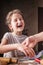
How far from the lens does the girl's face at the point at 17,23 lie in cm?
73

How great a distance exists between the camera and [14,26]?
737mm

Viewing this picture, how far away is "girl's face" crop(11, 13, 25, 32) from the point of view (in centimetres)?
73

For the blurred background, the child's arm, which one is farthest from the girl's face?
the blurred background

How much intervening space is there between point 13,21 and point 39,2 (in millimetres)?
997

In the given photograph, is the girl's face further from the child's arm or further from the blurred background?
the blurred background

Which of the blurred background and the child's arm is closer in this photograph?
the child's arm

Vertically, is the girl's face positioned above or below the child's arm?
above

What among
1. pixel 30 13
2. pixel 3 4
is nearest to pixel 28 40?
pixel 30 13

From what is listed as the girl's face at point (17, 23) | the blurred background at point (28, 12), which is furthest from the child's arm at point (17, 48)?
the blurred background at point (28, 12)

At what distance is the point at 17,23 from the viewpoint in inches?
28.6

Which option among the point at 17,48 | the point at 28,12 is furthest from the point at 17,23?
the point at 28,12

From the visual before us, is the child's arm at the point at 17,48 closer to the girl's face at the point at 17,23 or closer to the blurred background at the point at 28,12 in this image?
the girl's face at the point at 17,23

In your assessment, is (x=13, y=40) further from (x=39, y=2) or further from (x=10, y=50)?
(x=39, y=2)

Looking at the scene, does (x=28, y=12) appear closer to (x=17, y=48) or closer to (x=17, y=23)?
(x=17, y=23)
